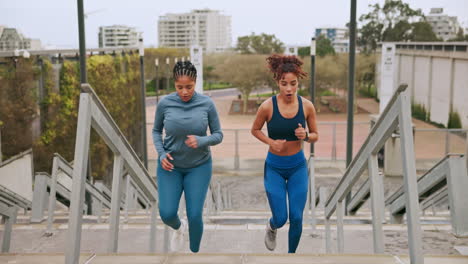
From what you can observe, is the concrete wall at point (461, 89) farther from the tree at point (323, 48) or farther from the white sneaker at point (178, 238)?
the white sneaker at point (178, 238)

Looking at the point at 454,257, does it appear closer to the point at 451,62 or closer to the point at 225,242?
the point at 225,242

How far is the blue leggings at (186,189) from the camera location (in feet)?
14.1

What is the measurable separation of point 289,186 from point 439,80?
35087mm

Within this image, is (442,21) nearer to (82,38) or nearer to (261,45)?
(261,45)

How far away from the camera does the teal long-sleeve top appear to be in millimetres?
4180

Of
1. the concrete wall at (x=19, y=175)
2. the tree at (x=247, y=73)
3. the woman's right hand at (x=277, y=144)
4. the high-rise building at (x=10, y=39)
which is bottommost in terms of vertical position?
the concrete wall at (x=19, y=175)

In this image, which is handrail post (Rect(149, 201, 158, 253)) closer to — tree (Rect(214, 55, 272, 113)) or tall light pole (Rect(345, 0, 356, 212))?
tall light pole (Rect(345, 0, 356, 212))

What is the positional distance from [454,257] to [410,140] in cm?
78

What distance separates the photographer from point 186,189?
434 centimetres

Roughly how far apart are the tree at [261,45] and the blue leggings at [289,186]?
67368 millimetres

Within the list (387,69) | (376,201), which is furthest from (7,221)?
(387,69)

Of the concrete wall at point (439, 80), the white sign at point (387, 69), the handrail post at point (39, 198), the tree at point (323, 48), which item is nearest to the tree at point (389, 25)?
the tree at point (323, 48)

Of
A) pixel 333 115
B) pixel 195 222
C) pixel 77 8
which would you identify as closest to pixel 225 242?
pixel 195 222

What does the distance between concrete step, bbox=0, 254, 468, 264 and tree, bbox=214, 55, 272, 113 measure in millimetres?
42421
